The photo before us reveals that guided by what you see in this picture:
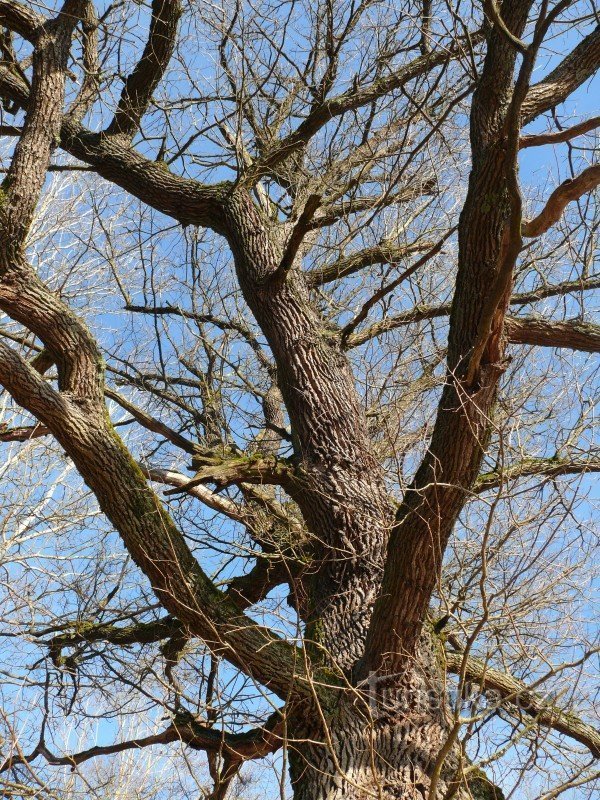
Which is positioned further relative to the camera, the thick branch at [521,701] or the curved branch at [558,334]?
the thick branch at [521,701]

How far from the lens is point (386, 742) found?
13.2ft

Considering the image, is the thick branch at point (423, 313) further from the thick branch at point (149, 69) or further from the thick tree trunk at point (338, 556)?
the thick branch at point (149, 69)

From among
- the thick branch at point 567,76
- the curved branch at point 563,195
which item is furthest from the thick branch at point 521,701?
the thick branch at point 567,76

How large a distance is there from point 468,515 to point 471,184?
319 centimetres

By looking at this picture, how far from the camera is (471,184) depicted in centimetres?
369

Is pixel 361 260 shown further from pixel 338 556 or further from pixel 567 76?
pixel 338 556

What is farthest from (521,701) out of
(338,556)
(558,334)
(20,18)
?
(20,18)

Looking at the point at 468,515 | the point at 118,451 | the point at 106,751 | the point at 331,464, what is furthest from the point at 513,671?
the point at 118,451

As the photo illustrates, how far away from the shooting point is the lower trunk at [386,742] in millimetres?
3863

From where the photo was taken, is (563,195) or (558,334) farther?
(558,334)

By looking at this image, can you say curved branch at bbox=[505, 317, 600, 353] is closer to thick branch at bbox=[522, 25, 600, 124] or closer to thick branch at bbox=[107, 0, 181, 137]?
thick branch at bbox=[522, 25, 600, 124]

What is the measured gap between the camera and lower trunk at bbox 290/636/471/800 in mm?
3863

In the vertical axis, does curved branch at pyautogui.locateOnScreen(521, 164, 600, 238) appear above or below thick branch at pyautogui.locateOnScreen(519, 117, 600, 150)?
below

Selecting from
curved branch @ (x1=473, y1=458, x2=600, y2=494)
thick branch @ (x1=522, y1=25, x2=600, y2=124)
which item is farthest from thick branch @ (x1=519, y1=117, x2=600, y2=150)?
curved branch @ (x1=473, y1=458, x2=600, y2=494)
